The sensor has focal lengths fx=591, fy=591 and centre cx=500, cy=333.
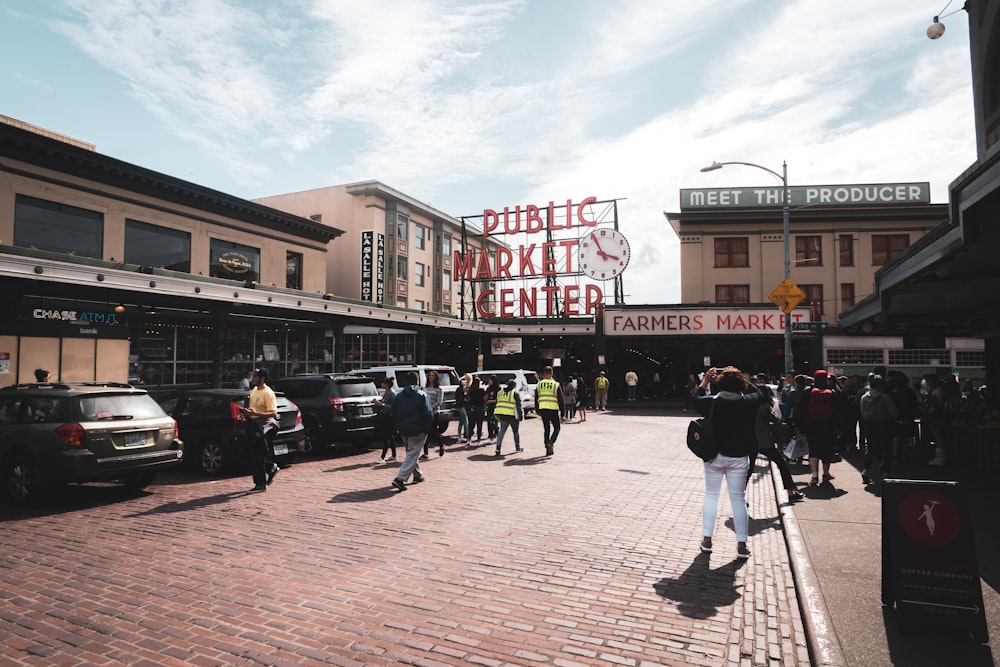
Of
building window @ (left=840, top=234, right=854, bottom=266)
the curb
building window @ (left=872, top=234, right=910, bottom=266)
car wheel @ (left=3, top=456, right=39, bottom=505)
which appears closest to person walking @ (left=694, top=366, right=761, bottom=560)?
the curb

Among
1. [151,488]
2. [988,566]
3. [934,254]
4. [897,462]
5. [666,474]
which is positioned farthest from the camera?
[897,462]

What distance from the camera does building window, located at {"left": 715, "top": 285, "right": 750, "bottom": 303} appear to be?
3794cm

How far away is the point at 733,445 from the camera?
6133mm

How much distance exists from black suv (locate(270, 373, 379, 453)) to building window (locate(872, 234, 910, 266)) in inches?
1424

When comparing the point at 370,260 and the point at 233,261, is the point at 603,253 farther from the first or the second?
the point at 233,261

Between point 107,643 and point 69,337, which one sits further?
point 69,337

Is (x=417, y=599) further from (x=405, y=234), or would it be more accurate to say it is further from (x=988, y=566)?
(x=405, y=234)

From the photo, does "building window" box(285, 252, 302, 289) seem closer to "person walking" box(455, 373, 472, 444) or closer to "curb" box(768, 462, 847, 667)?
"person walking" box(455, 373, 472, 444)

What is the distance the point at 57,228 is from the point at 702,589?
23700mm

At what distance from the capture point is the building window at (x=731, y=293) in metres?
37.9

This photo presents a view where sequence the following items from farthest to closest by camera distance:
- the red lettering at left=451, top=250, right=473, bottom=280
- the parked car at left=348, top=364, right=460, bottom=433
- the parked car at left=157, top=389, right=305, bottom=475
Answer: the red lettering at left=451, top=250, right=473, bottom=280 < the parked car at left=348, top=364, right=460, bottom=433 < the parked car at left=157, top=389, right=305, bottom=475

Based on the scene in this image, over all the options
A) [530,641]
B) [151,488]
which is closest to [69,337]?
[151,488]

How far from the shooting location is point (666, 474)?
11.0m

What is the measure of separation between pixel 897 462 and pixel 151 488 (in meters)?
13.9
